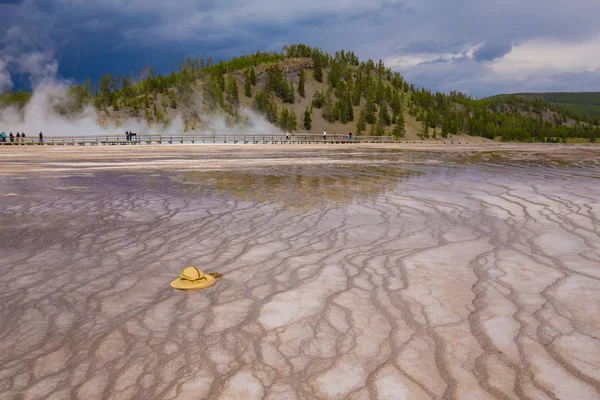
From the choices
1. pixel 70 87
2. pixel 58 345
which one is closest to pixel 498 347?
pixel 58 345

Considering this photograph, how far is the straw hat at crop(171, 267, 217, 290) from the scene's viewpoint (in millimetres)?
4191

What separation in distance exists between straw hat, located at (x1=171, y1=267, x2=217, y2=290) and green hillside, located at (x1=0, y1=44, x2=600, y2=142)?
104986 millimetres

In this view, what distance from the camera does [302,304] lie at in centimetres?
386

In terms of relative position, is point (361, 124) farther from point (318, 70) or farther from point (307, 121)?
point (318, 70)

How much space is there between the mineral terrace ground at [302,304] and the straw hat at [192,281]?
90 millimetres

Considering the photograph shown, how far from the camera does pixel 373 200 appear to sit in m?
9.38

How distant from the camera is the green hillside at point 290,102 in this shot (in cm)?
11925

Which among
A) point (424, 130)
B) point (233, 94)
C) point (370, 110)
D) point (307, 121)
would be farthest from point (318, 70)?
point (424, 130)

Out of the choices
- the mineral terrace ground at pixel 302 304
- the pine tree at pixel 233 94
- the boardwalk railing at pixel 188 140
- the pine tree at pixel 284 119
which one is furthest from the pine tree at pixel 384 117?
the mineral terrace ground at pixel 302 304

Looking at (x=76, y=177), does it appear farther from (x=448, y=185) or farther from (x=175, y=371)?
(x=175, y=371)

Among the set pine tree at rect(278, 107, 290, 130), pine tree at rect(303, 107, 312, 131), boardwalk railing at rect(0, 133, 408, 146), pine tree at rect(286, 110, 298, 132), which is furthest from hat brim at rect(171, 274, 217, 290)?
pine tree at rect(303, 107, 312, 131)

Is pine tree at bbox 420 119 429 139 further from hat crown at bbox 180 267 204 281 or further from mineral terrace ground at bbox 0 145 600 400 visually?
hat crown at bbox 180 267 204 281

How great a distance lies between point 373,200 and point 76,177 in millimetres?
9401

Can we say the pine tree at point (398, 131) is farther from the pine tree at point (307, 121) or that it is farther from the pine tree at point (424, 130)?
the pine tree at point (307, 121)
